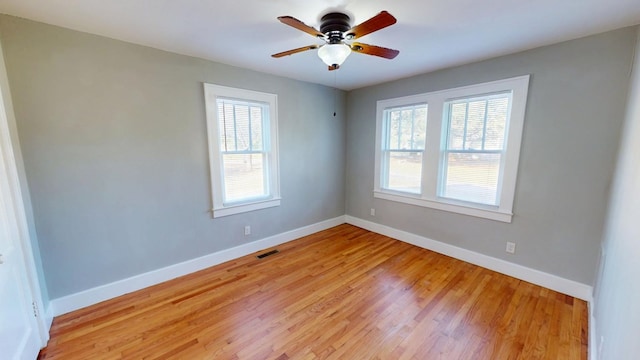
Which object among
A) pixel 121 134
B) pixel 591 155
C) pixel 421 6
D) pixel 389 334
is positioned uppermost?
pixel 421 6

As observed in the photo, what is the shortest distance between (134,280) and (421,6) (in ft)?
11.3

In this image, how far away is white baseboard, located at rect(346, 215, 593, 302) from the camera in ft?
7.60

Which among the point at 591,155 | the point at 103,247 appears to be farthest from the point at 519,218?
the point at 103,247

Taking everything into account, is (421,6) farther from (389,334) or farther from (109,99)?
(109,99)

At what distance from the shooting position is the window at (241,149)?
2.83 m

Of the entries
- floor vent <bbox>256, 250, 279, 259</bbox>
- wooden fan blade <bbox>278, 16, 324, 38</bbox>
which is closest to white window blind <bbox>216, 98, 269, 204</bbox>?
floor vent <bbox>256, 250, 279, 259</bbox>

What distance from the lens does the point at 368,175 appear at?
13.4 feet

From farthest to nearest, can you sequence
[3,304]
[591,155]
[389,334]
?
[591,155] → [389,334] → [3,304]

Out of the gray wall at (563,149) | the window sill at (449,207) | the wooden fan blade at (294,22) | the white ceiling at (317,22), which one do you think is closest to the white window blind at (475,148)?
the window sill at (449,207)

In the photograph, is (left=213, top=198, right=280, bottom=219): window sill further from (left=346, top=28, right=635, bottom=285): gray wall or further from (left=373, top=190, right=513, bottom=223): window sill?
(left=346, top=28, right=635, bottom=285): gray wall

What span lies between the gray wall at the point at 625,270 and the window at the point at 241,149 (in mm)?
3120

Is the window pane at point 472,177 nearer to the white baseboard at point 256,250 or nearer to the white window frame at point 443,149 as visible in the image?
the white window frame at point 443,149

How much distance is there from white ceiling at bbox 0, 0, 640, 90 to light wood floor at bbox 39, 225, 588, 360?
237 centimetres

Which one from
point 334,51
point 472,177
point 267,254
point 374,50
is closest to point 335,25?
point 334,51
